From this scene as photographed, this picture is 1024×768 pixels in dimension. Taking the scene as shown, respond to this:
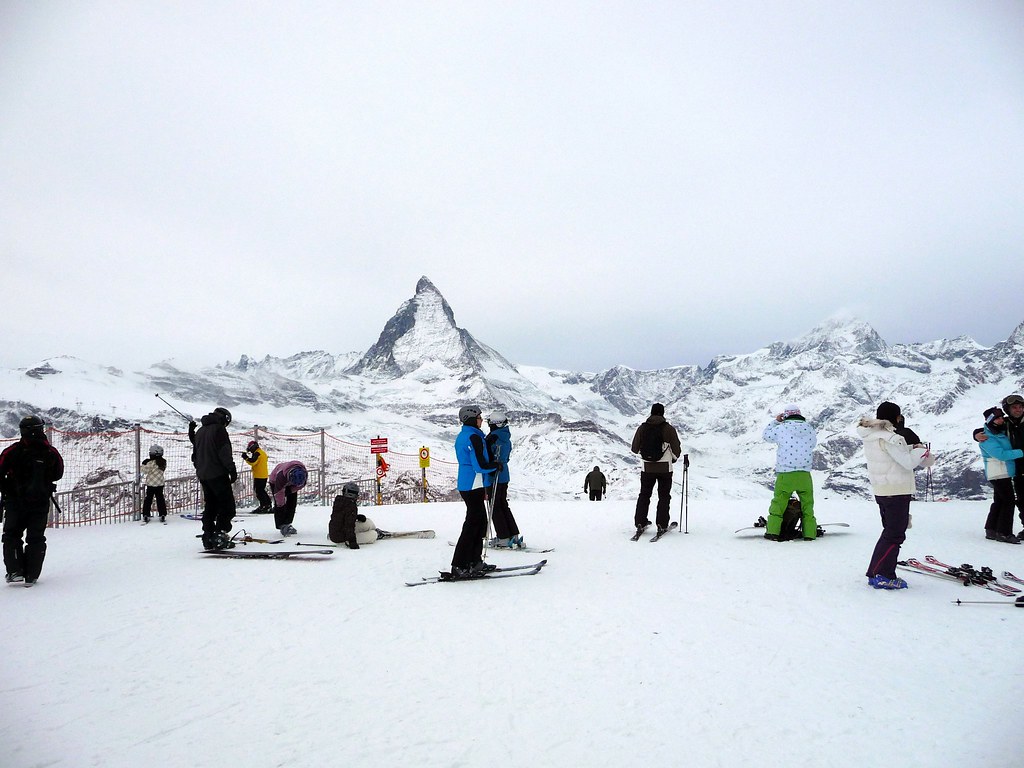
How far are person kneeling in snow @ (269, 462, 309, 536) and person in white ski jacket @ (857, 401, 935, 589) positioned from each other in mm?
8953

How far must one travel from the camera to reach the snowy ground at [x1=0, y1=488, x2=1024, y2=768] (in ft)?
10.9

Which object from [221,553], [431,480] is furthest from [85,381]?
[221,553]

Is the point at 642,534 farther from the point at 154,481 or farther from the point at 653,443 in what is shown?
the point at 154,481

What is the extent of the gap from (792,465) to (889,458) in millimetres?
2404

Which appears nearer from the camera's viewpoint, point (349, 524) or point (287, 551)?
point (287, 551)

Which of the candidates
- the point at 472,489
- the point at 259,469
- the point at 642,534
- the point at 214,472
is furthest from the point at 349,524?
the point at 642,534

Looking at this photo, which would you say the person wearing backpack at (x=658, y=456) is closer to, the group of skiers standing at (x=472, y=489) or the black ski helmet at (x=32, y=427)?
the group of skiers standing at (x=472, y=489)

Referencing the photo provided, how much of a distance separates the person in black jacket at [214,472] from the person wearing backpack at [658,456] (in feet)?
21.9

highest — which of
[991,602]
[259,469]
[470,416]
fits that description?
[470,416]

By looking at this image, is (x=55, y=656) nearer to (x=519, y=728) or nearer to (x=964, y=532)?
(x=519, y=728)

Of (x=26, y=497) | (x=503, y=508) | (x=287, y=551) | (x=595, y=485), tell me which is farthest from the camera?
(x=595, y=485)

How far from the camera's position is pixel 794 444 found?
8594mm

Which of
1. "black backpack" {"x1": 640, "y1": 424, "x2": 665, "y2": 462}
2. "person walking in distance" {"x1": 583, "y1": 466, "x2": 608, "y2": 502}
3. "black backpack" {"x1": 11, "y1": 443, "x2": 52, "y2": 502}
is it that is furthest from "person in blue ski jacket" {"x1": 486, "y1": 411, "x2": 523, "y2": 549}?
"person walking in distance" {"x1": 583, "y1": 466, "x2": 608, "y2": 502}

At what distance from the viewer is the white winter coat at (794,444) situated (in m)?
8.58
